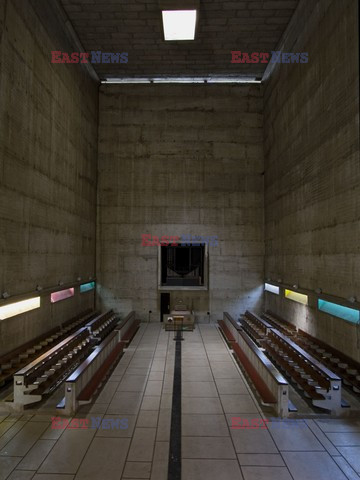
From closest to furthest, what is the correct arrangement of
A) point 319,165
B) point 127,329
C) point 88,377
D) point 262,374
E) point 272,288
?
1. point 88,377
2. point 262,374
3. point 319,165
4. point 127,329
5. point 272,288

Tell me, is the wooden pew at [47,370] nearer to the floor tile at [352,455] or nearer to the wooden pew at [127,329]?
the wooden pew at [127,329]

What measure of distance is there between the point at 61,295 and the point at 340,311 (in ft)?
27.7

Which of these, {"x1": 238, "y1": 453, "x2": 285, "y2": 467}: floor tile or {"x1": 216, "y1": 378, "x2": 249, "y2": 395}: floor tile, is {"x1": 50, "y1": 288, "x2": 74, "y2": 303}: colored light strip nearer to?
{"x1": 216, "y1": 378, "x2": 249, "y2": 395}: floor tile

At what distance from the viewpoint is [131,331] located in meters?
11.9

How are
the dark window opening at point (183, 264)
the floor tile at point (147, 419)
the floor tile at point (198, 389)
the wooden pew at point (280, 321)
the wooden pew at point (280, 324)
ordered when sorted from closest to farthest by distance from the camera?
the floor tile at point (147, 419), the floor tile at point (198, 389), the wooden pew at point (280, 324), the wooden pew at point (280, 321), the dark window opening at point (183, 264)

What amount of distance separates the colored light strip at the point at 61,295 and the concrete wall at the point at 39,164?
0.22 m

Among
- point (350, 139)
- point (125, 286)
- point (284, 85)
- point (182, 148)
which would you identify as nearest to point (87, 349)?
point (125, 286)

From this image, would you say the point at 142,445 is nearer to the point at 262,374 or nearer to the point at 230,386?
the point at 230,386

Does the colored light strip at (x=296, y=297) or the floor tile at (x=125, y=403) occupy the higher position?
the colored light strip at (x=296, y=297)

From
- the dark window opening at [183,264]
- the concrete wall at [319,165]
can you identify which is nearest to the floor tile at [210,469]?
the concrete wall at [319,165]

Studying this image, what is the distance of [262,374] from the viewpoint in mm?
6930

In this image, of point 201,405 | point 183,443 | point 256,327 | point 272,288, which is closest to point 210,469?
point 183,443

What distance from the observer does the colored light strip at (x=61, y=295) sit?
404 inches

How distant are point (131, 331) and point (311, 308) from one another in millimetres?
6224
